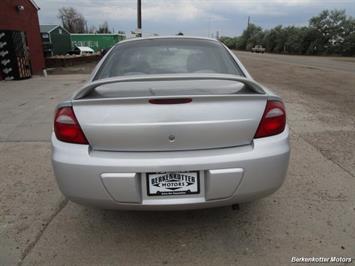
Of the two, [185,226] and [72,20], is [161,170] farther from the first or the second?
[72,20]

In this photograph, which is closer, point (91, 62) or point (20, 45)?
point (20, 45)

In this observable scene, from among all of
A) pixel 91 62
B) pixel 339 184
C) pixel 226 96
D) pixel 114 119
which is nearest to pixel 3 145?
pixel 114 119

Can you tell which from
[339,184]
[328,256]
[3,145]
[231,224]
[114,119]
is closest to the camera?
[114,119]

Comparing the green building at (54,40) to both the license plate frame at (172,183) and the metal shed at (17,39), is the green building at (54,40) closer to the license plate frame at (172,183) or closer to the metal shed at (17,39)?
the metal shed at (17,39)

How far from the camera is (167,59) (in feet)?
11.7

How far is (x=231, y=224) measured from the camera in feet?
9.67

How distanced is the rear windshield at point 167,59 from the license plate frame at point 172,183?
4.63 feet

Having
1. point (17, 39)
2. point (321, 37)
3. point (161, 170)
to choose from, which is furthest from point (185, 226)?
point (321, 37)

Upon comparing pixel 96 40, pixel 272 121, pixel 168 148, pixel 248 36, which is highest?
pixel 272 121

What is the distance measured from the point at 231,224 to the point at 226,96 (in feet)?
4.00

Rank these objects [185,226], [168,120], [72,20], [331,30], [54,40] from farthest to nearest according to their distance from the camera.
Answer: [72,20], [331,30], [54,40], [185,226], [168,120]

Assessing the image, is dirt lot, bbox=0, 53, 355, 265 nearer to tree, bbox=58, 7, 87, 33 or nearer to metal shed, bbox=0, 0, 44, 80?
metal shed, bbox=0, 0, 44, 80

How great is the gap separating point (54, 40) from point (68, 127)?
36.0 metres

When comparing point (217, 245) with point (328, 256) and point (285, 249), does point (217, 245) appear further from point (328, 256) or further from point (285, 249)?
point (328, 256)
